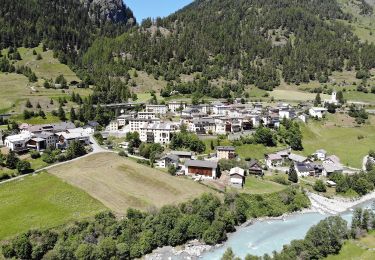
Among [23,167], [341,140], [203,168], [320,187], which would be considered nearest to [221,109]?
[341,140]

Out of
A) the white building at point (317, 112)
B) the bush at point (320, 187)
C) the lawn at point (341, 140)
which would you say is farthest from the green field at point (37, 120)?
the white building at point (317, 112)

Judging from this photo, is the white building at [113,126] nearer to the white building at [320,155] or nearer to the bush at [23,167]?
the bush at [23,167]

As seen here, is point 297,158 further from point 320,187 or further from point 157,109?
point 157,109

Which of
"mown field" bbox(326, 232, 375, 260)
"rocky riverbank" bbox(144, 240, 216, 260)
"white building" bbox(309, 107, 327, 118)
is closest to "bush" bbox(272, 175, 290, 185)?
"mown field" bbox(326, 232, 375, 260)

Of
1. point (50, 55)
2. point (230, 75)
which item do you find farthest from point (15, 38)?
point (230, 75)

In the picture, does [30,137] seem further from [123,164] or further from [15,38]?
[15,38]

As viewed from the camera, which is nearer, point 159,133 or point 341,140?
point 159,133
